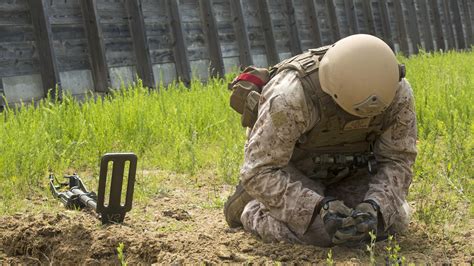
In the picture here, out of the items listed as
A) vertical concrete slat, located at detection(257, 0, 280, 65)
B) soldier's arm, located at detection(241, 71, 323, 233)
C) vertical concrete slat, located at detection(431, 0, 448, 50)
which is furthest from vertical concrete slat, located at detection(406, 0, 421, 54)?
soldier's arm, located at detection(241, 71, 323, 233)

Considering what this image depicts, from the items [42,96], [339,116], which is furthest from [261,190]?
[42,96]

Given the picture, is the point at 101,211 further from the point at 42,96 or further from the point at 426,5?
the point at 426,5

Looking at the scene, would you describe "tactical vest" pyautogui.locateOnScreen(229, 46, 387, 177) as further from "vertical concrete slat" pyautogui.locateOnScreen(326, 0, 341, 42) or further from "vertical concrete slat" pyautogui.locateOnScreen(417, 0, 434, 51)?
"vertical concrete slat" pyautogui.locateOnScreen(417, 0, 434, 51)

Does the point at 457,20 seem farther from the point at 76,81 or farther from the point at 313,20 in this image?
the point at 76,81

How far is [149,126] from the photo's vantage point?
6375mm

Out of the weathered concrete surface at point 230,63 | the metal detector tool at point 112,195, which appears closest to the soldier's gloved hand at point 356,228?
the metal detector tool at point 112,195

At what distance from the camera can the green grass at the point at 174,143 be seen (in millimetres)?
4656

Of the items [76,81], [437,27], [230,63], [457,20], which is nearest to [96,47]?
[76,81]

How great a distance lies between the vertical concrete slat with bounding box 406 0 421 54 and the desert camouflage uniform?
55.4 feet

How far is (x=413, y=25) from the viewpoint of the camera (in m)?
19.7

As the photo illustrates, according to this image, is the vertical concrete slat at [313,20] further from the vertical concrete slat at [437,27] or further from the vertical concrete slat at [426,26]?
the vertical concrete slat at [437,27]

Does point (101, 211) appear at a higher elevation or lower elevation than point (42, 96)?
lower

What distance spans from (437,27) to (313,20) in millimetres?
8390

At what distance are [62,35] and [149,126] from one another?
2721 millimetres
